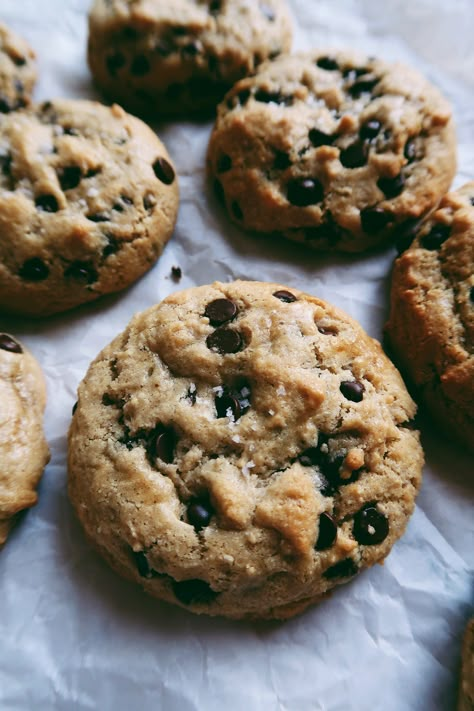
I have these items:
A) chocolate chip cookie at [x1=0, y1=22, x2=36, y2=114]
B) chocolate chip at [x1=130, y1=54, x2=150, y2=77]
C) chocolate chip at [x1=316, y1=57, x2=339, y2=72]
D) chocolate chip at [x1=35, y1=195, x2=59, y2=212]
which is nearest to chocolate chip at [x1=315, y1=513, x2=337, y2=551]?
chocolate chip at [x1=35, y1=195, x2=59, y2=212]

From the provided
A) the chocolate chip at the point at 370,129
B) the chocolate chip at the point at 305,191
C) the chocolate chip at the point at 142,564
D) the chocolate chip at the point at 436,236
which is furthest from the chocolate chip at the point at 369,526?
the chocolate chip at the point at 370,129

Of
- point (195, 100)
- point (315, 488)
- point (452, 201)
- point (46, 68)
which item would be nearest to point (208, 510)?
point (315, 488)

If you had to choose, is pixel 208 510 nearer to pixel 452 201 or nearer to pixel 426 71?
pixel 452 201

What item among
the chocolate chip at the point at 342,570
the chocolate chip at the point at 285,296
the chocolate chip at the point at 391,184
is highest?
the chocolate chip at the point at 391,184

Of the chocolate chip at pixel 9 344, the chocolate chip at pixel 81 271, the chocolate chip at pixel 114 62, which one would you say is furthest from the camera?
the chocolate chip at pixel 114 62

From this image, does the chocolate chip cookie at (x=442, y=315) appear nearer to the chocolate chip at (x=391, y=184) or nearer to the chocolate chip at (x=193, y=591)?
the chocolate chip at (x=391, y=184)

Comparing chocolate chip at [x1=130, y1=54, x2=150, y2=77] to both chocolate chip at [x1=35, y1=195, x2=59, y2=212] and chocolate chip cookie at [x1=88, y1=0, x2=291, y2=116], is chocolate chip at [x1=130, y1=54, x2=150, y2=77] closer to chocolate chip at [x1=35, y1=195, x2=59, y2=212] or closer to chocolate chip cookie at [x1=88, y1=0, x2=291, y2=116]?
chocolate chip cookie at [x1=88, y1=0, x2=291, y2=116]

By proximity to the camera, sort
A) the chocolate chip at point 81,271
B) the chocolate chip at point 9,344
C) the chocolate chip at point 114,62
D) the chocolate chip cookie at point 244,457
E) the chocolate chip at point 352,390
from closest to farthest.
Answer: the chocolate chip cookie at point 244,457 < the chocolate chip at point 352,390 < the chocolate chip at point 9,344 < the chocolate chip at point 81,271 < the chocolate chip at point 114,62

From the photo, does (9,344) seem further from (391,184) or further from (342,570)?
(391,184)
